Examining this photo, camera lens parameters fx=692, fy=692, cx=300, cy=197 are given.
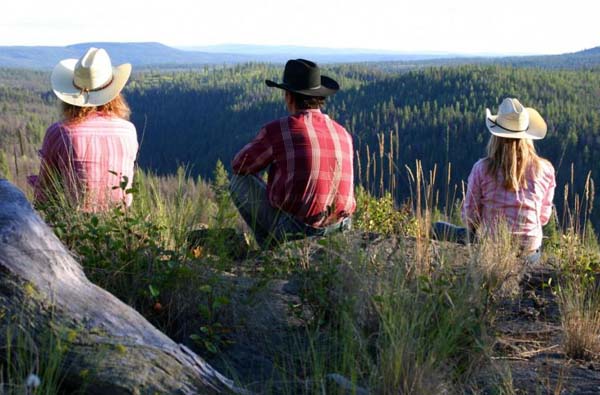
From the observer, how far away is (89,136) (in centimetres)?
365

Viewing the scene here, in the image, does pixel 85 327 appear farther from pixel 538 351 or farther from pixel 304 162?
pixel 304 162

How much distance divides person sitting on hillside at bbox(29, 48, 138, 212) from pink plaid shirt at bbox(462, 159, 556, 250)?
1.99 m

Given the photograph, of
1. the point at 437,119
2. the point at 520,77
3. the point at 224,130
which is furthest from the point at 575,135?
the point at 224,130

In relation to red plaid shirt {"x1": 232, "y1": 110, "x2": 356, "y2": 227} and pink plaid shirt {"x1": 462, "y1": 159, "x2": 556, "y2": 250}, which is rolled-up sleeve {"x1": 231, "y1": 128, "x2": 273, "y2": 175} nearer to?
red plaid shirt {"x1": 232, "y1": 110, "x2": 356, "y2": 227}

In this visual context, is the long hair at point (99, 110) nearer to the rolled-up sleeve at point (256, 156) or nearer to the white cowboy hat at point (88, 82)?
the white cowboy hat at point (88, 82)

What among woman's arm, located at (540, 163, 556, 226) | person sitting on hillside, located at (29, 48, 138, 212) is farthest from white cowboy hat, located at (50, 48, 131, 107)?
woman's arm, located at (540, 163, 556, 226)

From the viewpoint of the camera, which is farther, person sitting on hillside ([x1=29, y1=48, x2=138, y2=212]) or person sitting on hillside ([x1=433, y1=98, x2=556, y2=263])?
person sitting on hillside ([x1=433, y1=98, x2=556, y2=263])

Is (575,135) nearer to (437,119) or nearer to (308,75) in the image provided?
(437,119)

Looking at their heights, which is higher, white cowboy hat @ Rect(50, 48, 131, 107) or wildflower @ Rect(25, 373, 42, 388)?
white cowboy hat @ Rect(50, 48, 131, 107)

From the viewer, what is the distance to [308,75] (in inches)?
150

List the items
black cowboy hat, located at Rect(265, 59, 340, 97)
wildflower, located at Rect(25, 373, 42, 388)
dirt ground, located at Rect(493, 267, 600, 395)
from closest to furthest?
1. wildflower, located at Rect(25, 373, 42, 388)
2. dirt ground, located at Rect(493, 267, 600, 395)
3. black cowboy hat, located at Rect(265, 59, 340, 97)

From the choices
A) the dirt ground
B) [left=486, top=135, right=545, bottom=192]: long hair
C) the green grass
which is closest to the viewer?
the green grass

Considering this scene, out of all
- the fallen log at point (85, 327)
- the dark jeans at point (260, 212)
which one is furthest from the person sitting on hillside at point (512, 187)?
the fallen log at point (85, 327)

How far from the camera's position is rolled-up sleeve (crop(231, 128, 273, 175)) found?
3.67 m
